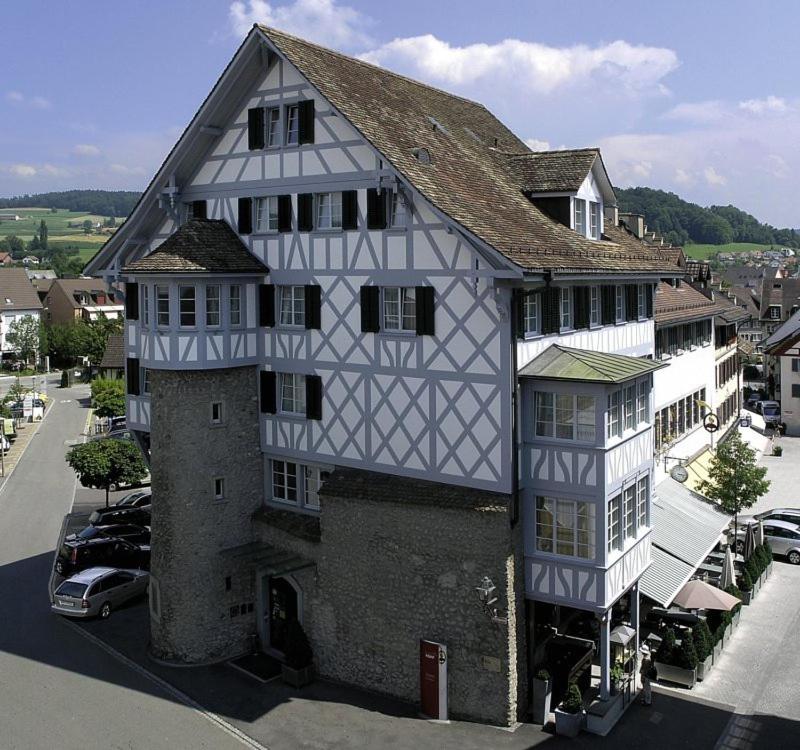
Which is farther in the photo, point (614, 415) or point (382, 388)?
point (382, 388)

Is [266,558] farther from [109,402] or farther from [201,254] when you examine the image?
[109,402]

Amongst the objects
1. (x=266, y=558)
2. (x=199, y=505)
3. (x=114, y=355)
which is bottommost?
(x=266, y=558)

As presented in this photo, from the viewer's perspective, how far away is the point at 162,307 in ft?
81.1

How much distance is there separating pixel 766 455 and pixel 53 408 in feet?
192

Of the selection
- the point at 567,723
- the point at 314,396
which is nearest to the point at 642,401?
the point at 567,723

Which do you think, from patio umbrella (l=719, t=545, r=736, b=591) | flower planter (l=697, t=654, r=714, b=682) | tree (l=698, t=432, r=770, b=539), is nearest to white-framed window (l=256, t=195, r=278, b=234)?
flower planter (l=697, t=654, r=714, b=682)

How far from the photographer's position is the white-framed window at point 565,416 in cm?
2136

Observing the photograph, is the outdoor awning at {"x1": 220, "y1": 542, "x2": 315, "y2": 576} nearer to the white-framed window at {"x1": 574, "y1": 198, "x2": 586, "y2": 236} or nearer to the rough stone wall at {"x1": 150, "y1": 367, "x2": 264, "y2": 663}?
the rough stone wall at {"x1": 150, "y1": 367, "x2": 264, "y2": 663}

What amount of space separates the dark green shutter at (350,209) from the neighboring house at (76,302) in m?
96.5

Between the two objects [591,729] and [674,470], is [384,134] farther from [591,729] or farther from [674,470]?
[674,470]

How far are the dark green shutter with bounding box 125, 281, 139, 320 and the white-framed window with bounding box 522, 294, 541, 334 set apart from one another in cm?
1283

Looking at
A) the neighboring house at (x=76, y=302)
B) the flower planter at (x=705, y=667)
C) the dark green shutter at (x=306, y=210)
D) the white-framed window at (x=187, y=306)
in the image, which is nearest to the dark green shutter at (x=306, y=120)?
the dark green shutter at (x=306, y=210)

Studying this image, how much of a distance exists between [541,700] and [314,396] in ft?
31.4

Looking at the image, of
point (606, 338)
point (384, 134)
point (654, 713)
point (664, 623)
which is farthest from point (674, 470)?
A: point (384, 134)
